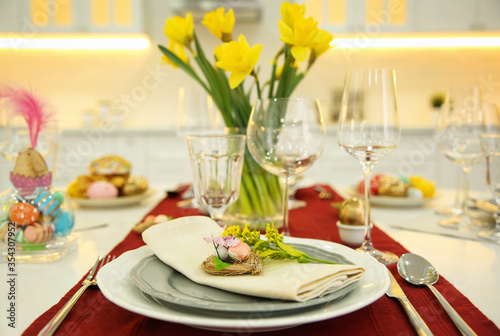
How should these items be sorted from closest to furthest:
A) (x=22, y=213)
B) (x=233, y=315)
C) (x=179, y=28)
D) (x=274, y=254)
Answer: (x=233, y=315) → (x=274, y=254) → (x=22, y=213) → (x=179, y=28)

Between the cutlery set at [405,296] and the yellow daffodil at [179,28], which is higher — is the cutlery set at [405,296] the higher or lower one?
the lower one

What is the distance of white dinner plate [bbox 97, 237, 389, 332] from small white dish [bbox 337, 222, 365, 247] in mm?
198

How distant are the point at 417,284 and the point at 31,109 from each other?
59 centimetres

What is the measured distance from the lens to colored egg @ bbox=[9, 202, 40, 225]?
2.09 feet

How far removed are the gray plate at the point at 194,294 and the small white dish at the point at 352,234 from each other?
0.21 metres

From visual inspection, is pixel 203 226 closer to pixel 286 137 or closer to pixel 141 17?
pixel 286 137

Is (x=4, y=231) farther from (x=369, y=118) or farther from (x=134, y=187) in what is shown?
(x=369, y=118)

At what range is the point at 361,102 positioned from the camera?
0.64 meters

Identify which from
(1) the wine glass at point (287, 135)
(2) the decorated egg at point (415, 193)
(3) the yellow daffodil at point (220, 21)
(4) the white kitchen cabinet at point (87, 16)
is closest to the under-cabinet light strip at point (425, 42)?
(4) the white kitchen cabinet at point (87, 16)

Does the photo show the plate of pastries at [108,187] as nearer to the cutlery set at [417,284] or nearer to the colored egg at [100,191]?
the colored egg at [100,191]

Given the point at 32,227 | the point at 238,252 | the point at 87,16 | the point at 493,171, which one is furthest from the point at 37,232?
the point at 87,16

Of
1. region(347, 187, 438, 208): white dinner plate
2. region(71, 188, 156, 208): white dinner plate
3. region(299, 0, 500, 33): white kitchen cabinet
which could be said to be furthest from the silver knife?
region(299, 0, 500, 33): white kitchen cabinet

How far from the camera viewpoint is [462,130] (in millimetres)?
899

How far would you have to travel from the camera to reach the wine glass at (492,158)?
767mm
